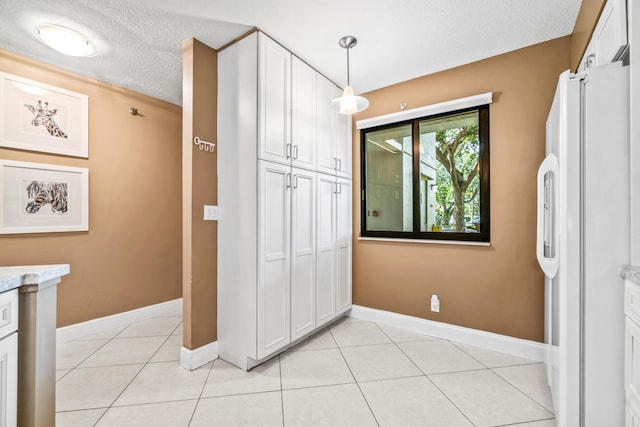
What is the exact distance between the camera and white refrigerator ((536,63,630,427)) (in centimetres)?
113

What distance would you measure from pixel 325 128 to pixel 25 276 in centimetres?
233

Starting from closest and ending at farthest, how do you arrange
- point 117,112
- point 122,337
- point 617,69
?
1. point 617,69
2. point 122,337
3. point 117,112

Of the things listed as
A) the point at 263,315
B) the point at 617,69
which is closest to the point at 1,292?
the point at 263,315

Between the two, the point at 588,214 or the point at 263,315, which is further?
the point at 263,315

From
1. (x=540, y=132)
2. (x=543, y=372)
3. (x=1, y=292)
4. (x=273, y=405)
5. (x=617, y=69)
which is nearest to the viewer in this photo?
(x=1, y=292)

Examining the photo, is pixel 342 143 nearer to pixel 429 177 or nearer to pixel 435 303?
pixel 429 177

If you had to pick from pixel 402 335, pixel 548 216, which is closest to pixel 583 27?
pixel 548 216

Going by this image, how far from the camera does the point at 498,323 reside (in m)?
2.38

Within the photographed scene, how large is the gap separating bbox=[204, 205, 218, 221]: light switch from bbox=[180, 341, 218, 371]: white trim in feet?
3.22

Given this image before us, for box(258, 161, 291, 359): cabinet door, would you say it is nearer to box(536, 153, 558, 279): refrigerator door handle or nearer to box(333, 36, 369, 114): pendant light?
Answer: box(333, 36, 369, 114): pendant light

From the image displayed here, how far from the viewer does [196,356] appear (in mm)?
2113

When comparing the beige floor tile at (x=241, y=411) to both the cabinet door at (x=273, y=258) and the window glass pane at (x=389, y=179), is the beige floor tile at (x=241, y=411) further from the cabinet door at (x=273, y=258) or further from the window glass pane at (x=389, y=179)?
the window glass pane at (x=389, y=179)

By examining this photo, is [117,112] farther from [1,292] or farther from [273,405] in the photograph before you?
[273,405]

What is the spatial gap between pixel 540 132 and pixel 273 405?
2.73 meters
